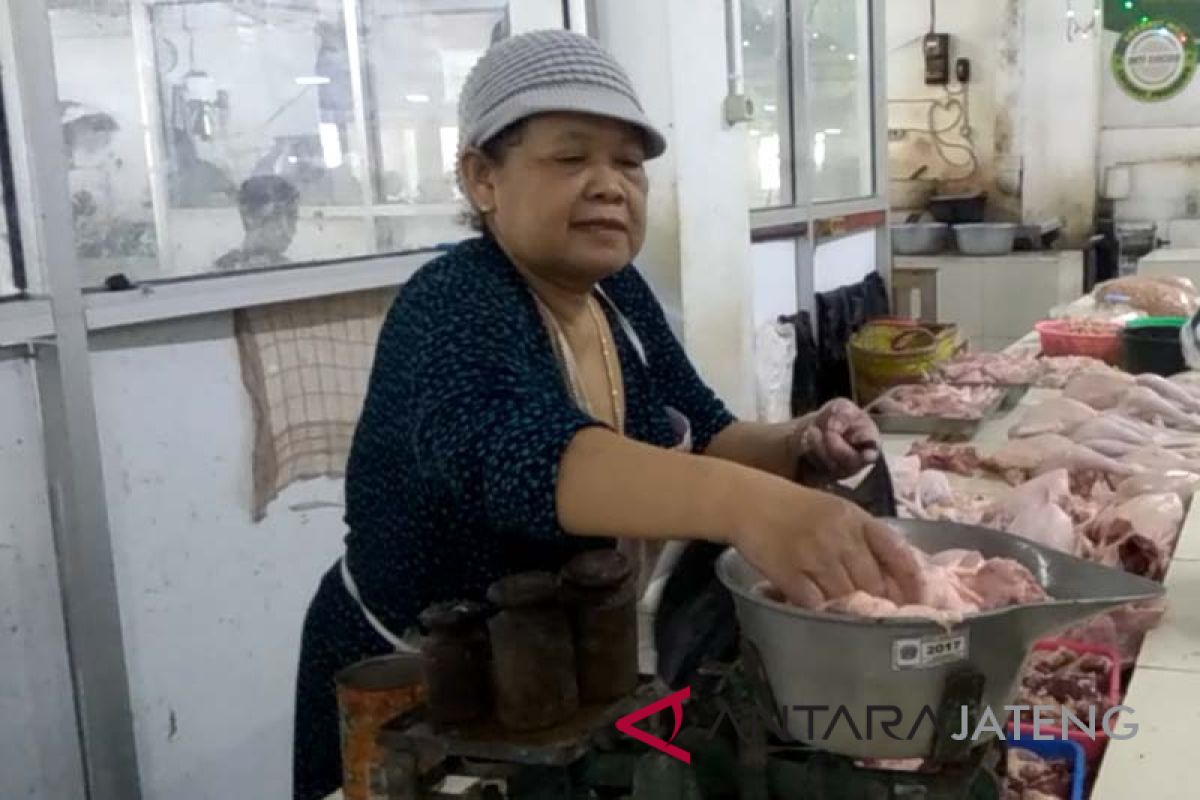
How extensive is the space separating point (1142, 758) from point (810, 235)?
467 cm

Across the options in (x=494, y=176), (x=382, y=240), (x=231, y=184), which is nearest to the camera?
(x=494, y=176)

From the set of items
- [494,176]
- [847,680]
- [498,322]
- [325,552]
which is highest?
[494,176]

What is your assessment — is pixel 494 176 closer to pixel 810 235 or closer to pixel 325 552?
pixel 325 552

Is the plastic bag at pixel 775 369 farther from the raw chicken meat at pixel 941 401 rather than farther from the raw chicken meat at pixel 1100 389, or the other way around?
the raw chicken meat at pixel 1100 389

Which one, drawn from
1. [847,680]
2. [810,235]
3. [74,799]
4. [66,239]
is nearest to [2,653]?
[74,799]

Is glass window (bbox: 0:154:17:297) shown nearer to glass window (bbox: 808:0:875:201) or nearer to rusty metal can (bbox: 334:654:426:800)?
rusty metal can (bbox: 334:654:426:800)

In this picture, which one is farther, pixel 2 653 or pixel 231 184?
pixel 231 184

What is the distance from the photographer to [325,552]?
3.12 m

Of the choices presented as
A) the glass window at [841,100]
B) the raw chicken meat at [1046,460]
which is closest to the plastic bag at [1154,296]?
the glass window at [841,100]

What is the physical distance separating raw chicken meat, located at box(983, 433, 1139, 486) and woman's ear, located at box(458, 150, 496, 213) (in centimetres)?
172

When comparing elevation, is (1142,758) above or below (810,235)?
below

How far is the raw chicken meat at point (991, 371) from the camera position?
3914mm

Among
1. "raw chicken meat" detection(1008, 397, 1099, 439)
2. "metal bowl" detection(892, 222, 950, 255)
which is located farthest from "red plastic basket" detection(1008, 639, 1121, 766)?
"metal bowl" detection(892, 222, 950, 255)

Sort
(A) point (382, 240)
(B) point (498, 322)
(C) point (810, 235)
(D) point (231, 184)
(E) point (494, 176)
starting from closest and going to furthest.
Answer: (B) point (498, 322) → (E) point (494, 176) → (D) point (231, 184) → (A) point (382, 240) → (C) point (810, 235)
